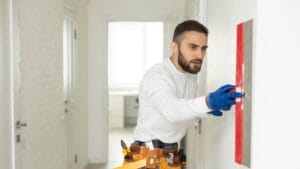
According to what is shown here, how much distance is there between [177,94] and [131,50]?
24.4 feet

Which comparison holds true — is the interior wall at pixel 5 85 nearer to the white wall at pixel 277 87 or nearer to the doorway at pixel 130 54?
the white wall at pixel 277 87

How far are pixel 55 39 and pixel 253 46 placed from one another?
287 cm

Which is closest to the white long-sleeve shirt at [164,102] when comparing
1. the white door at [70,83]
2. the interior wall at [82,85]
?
the white door at [70,83]

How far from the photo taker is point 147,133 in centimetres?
216

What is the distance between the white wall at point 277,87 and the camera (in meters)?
1.23

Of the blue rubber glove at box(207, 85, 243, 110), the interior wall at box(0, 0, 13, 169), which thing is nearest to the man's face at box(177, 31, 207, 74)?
the blue rubber glove at box(207, 85, 243, 110)

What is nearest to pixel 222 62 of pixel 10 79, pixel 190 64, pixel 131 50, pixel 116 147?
pixel 190 64

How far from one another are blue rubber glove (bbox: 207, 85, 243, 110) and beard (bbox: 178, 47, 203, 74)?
408mm

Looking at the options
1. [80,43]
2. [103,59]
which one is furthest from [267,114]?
[103,59]

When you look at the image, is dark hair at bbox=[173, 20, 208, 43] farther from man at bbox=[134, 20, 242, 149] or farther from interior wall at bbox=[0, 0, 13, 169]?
interior wall at bbox=[0, 0, 13, 169]

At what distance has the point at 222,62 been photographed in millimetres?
1814

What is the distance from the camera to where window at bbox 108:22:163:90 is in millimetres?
9281

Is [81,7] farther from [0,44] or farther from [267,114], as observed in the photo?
[267,114]

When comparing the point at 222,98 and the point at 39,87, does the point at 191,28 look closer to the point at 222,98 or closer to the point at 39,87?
the point at 222,98
